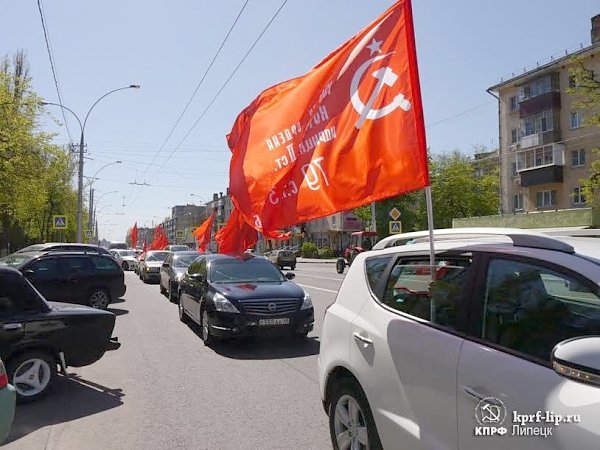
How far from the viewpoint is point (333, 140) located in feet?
15.2

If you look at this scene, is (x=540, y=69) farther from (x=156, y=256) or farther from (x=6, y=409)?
(x=6, y=409)

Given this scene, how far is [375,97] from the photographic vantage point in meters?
4.34

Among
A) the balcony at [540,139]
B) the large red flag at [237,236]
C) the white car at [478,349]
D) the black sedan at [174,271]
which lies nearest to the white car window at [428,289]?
the white car at [478,349]

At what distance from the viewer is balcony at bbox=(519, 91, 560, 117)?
1570 inches

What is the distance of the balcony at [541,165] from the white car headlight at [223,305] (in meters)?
36.7

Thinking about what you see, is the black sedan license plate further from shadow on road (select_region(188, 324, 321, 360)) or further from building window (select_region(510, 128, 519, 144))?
building window (select_region(510, 128, 519, 144))

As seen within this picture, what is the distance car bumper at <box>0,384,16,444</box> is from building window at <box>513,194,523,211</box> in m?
45.6

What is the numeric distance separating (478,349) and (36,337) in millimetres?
5084

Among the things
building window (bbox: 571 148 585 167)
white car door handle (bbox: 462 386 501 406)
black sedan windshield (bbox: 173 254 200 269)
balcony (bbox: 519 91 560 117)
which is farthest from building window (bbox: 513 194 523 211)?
white car door handle (bbox: 462 386 501 406)

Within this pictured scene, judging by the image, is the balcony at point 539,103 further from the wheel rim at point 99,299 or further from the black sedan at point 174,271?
the wheel rim at point 99,299

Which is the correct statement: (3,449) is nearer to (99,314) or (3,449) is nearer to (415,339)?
(99,314)

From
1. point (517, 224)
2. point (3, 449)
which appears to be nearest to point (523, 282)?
point (3, 449)

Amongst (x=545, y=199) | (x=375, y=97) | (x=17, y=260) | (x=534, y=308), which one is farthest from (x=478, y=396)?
(x=545, y=199)

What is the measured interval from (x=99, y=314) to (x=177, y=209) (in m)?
189
